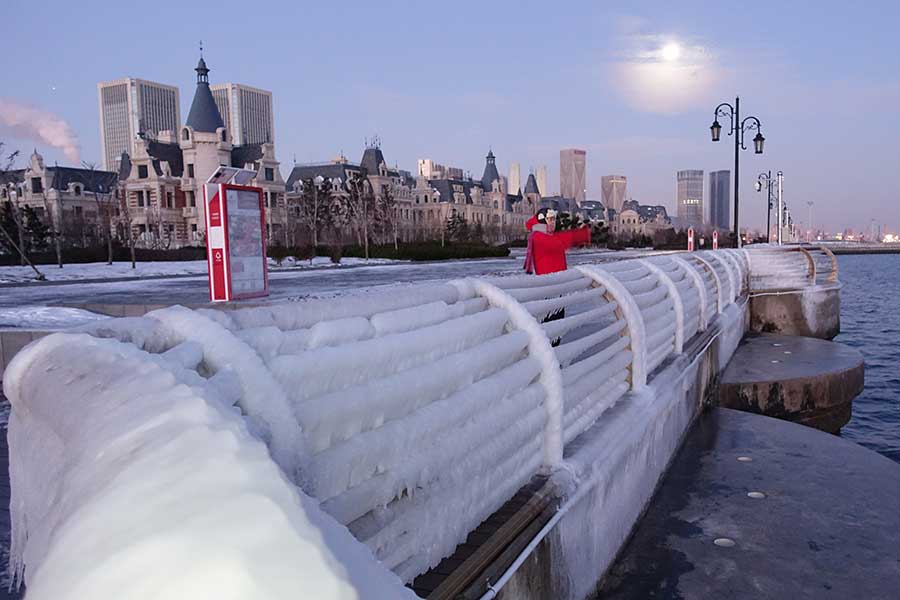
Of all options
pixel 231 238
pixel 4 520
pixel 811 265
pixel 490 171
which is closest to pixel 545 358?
pixel 4 520

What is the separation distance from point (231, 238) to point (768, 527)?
7331 millimetres

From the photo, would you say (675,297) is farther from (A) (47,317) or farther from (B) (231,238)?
(A) (47,317)

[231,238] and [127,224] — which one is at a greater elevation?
[127,224]

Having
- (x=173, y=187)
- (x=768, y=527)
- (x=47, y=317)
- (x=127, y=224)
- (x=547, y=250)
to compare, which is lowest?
(x=768, y=527)

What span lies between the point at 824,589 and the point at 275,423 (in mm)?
3321

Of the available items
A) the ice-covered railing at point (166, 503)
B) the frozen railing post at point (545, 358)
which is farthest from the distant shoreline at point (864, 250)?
the ice-covered railing at point (166, 503)

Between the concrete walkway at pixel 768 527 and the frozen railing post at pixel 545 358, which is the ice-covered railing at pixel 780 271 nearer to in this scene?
the concrete walkway at pixel 768 527

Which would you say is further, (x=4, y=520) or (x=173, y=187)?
(x=173, y=187)

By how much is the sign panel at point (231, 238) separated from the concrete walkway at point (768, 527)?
6.17 meters

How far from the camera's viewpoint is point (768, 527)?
4371 millimetres

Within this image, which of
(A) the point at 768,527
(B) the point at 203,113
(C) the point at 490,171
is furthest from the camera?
(C) the point at 490,171

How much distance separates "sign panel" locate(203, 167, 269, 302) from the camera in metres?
9.19

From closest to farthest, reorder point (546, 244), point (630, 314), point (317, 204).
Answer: point (630, 314) → point (546, 244) → point (317, 204)

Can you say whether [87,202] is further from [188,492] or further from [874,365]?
[188,492]
